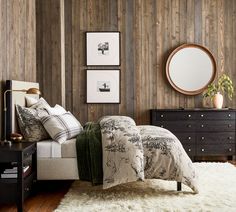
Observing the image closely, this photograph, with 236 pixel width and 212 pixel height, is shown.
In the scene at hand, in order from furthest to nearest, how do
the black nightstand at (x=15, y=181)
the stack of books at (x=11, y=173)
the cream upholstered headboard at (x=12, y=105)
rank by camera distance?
1. the cream upholstered headboard at (x=12, y=105)
2. the stack of books at (x=11, y=173)
3. the black nightstand at (x=15, y=181)

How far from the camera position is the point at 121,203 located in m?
3.24

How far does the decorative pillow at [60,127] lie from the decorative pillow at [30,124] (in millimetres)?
76

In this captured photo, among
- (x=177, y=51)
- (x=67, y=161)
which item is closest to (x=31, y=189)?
(x=67, y=161)

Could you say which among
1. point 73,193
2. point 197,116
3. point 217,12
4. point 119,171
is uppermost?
point 217,12

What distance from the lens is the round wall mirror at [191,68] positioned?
5.91m

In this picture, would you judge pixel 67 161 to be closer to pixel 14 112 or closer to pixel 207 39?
Answer: pixel 14 112

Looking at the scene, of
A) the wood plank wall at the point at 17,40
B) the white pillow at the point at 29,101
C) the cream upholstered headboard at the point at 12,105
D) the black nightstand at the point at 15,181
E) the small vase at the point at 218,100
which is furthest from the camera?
the small vase at the point at 218,100

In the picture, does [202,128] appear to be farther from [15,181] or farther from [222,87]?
[15,181]

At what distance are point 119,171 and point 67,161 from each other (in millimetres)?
541

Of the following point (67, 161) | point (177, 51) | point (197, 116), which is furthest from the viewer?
point (177, 51)

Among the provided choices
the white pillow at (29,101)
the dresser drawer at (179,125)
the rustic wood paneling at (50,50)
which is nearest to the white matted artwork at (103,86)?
the rustic wood paneling at (50,50)

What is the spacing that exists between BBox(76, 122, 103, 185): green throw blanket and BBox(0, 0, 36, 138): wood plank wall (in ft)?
2.99

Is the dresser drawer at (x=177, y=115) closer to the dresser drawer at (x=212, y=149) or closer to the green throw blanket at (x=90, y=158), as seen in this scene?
the dresser drawer at (x=212, y=149)

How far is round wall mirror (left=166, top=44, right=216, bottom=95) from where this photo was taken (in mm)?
5914
